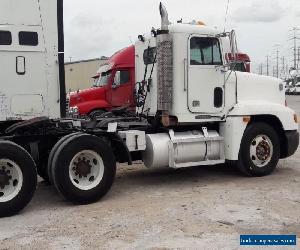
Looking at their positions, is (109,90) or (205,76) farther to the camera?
(109,90)

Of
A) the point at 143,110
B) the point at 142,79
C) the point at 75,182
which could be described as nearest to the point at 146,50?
the point at 142,79

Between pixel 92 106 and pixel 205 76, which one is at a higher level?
pixel 205 76

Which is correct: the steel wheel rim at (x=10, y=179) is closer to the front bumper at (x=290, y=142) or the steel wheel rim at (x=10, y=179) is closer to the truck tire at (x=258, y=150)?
the truck tire at (x=258, y=150)

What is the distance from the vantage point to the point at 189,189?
8438 mm

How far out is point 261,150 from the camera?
9.50 meters

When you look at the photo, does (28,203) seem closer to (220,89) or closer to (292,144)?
(220,89)

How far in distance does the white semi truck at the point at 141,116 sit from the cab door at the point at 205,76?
0.06 feet

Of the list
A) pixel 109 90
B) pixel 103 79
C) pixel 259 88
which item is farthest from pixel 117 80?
pixel 259 88

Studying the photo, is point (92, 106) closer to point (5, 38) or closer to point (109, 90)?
point (109, 90)

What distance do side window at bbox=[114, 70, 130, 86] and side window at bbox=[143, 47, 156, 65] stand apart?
6598 mm

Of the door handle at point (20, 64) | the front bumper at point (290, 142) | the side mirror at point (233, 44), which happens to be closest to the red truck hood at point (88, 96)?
the front bumper at point (290, 142)

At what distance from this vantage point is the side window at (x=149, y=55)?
30.6 ft

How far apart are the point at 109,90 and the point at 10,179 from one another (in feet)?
33.2

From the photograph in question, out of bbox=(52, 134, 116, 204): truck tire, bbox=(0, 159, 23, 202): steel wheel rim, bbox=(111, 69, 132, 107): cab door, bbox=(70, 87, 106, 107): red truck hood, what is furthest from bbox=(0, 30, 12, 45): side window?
bbox=(70, 87, 106, 107): red truck hood
